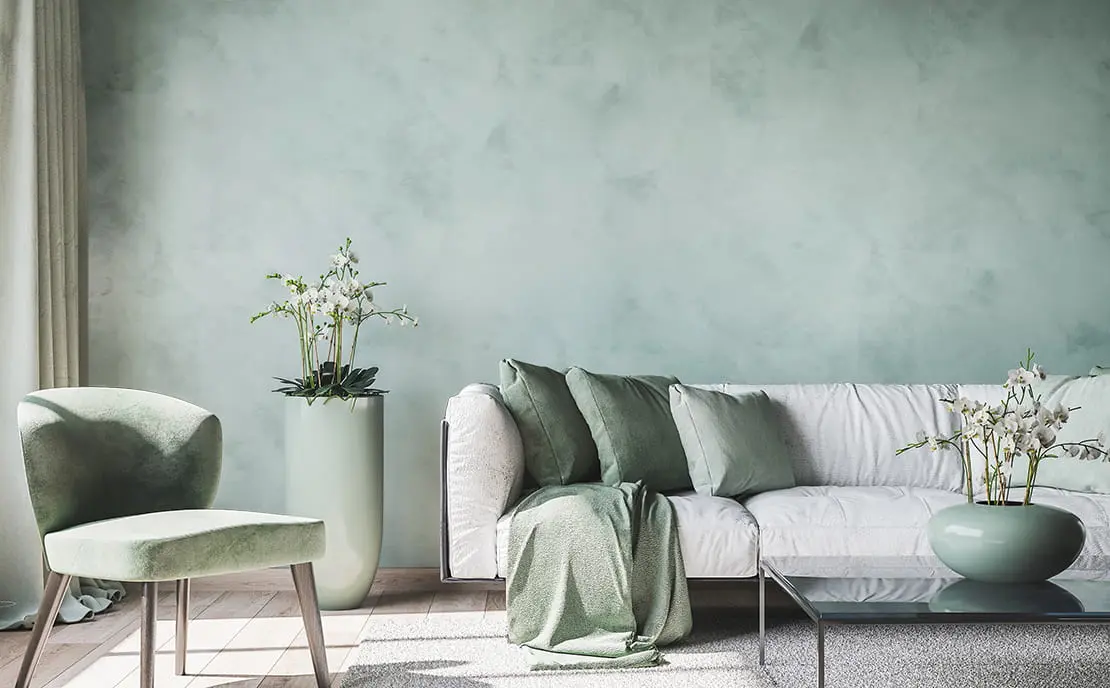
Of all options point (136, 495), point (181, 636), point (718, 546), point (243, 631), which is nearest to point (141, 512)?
point (136, 495)

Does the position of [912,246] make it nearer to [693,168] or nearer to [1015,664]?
[693,168]

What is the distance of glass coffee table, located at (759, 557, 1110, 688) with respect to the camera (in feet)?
7.06

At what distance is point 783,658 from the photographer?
9.75ft

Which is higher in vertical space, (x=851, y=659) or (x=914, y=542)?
(x=914, y=542)

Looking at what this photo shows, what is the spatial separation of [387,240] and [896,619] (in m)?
2.60

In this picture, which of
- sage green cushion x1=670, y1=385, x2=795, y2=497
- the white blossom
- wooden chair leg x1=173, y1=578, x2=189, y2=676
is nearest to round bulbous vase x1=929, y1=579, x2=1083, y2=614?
the white blossom

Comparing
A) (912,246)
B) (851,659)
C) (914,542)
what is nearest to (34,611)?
(851,659)

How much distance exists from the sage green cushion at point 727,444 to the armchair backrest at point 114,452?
1.55 metres

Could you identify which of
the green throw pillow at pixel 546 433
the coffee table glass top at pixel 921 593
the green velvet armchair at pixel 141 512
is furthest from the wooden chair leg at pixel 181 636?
the coffee table glass top at pixel 921 593

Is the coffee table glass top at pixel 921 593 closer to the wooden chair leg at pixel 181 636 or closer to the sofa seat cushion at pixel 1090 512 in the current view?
the sofa seat cushion at pixel 1090 512

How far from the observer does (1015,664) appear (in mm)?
2938

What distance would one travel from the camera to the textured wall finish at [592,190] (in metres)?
4.05

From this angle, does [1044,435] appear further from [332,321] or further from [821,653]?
[332,321]

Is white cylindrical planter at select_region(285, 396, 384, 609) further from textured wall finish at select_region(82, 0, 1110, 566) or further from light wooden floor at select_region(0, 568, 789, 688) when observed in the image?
textured wall finish at select_region(82, 0, 1110, 566)
